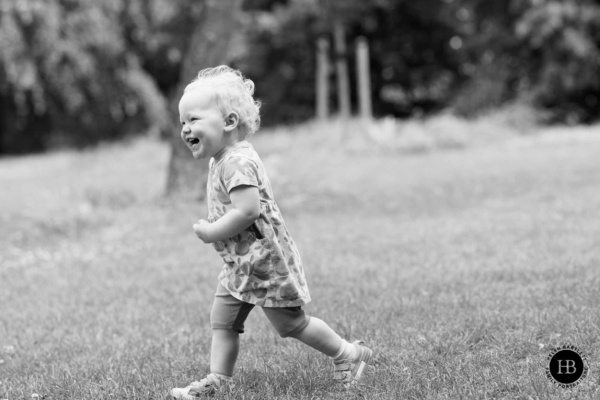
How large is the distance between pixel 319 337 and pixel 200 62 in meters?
6.73

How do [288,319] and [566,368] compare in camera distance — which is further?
[288,319]

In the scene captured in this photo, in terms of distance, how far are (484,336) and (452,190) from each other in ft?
20.8

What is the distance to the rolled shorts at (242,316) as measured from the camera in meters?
3.29

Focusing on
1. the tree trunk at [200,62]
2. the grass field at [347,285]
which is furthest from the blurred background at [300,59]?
the tree trunk at [200,62]

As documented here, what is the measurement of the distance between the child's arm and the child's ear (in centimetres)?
28

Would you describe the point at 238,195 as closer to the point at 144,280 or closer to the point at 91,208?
the point at 144,280

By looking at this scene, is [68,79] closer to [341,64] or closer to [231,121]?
[341,64]

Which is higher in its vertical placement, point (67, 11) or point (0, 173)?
point (67, 11)

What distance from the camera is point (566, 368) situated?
316 cm

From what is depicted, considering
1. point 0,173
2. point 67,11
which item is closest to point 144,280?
point 0,173

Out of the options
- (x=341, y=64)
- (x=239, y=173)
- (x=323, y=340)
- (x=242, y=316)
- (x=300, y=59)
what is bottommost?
(x=323, y=340)

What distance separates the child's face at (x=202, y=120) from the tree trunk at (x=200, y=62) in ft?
20.1

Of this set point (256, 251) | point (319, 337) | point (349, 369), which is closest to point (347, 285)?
point (349, 369)

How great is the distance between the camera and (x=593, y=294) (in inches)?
173
